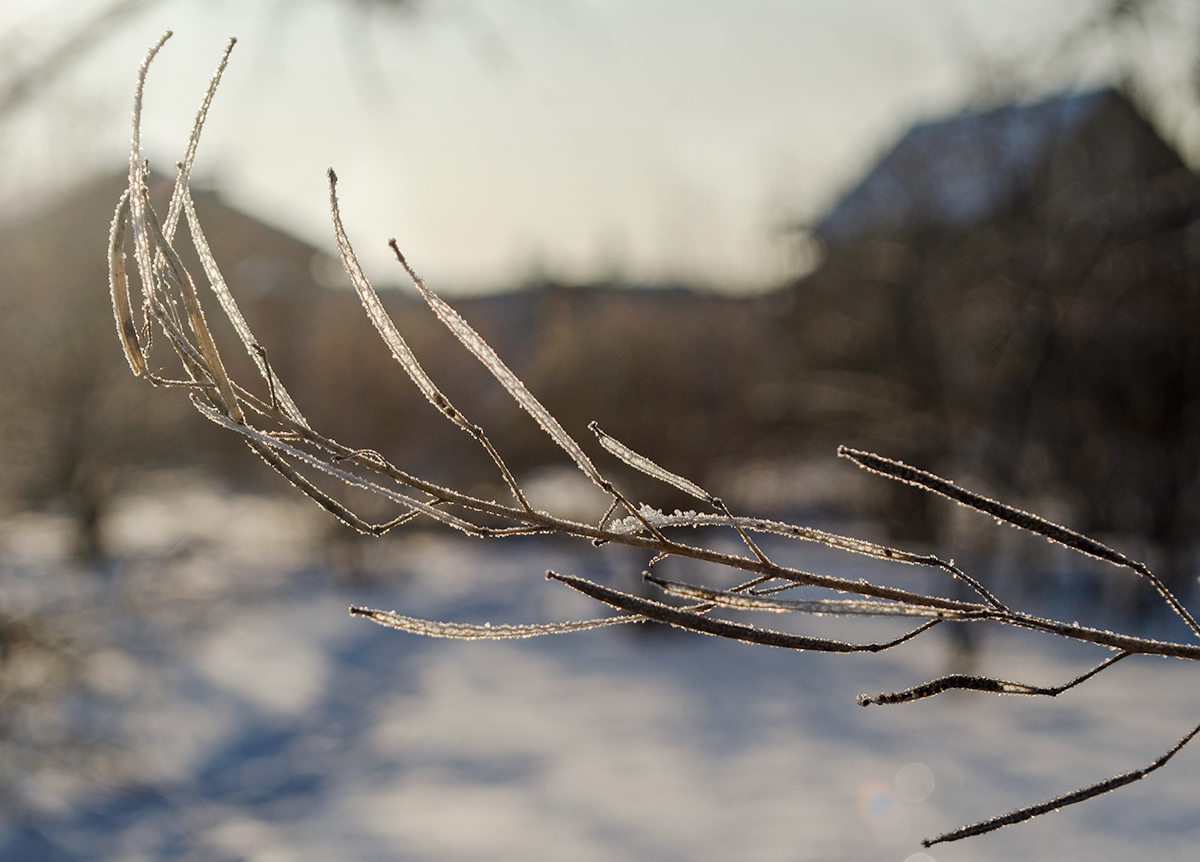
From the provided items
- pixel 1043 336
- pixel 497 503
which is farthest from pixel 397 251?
pixel 1043 336

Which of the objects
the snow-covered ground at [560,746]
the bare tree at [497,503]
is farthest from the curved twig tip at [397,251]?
the snow-covered ground at [560,746]

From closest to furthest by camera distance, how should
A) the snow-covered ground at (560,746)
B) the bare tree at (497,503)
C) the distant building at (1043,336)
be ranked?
the bare tree at (497,503), the snow-covered ground at (560,746), the distant building at (1043,336)

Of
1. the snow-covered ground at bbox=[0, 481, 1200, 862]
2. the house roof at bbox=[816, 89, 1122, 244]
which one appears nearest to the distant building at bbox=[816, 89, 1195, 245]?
the house roof at bbox=[816, 89, 1122, 244]

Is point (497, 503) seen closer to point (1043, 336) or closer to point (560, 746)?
point (1043, 336)

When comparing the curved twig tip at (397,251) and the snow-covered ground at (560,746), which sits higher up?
the snow-covered ground at (560,746)

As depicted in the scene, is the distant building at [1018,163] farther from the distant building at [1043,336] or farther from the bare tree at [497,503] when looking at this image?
the bare tree at [497,503]
